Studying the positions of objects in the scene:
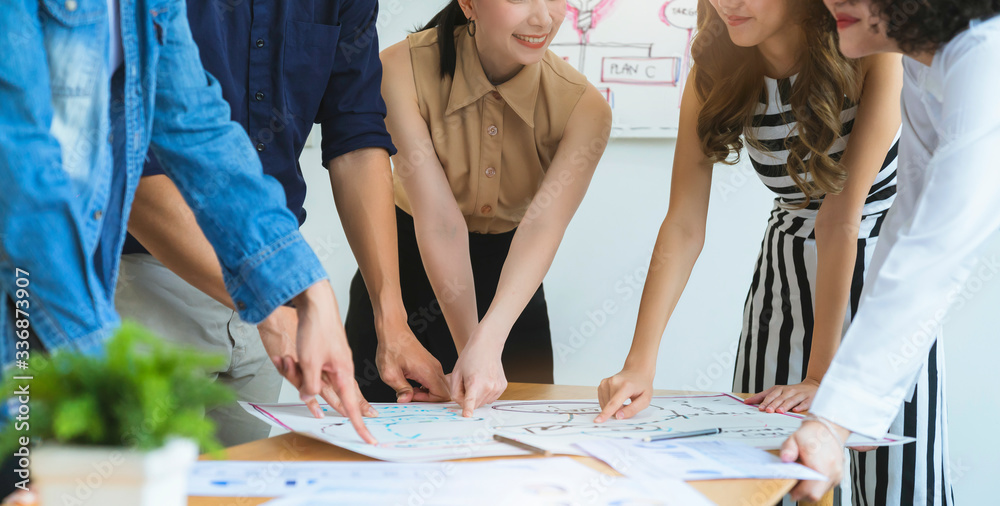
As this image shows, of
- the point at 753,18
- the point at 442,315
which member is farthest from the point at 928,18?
the point at 442,315

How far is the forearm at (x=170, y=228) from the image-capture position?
3.07ft

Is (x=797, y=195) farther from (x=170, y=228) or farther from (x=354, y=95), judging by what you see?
(x=170, y=228)

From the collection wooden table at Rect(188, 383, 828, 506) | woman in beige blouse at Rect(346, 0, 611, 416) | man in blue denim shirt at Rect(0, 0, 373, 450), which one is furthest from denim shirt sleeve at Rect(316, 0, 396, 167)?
wooden table at Rect(188, 383, 828, 506)

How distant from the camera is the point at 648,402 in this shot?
995 mm

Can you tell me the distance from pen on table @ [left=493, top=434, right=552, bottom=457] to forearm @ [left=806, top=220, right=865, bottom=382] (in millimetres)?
560

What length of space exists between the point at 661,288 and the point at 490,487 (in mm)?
620

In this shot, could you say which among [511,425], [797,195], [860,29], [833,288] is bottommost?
[511,425]

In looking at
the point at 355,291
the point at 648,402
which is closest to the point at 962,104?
the point at 648,402

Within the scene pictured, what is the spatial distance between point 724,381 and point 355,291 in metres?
1.22

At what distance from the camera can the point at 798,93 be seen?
1.16 metres

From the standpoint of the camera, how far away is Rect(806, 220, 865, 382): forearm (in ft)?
3.65

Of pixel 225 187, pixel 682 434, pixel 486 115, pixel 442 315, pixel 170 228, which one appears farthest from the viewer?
pixel 442 315

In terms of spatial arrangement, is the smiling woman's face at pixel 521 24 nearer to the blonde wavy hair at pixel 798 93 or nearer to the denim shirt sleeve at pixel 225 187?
the blonde wavy hair at pixel 798 93

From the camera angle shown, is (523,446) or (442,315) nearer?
(523,446)
